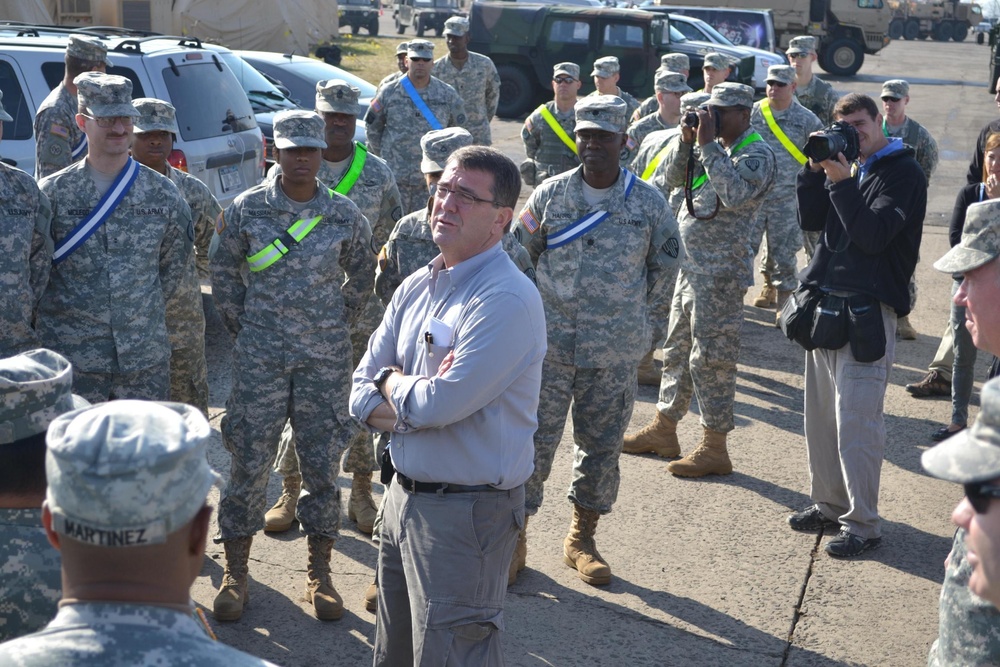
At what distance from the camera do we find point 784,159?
9695mm

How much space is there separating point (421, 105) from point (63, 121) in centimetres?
358

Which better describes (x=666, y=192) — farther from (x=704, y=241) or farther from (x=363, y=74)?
(x=363, y=74)

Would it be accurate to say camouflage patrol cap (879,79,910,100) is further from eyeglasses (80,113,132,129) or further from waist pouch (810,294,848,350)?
eyeglasses (80,113,132,129)

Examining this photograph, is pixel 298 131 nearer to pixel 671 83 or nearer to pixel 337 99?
pixel 337 99

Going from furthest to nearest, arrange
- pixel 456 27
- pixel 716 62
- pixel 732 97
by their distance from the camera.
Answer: pixel 456 27 < pixel 716 62 < pixel 732 97

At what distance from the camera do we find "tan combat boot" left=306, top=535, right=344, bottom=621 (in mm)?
5070

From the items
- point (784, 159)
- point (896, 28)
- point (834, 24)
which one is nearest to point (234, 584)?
point (784, 159)

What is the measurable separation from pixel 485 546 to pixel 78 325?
243 centimetres

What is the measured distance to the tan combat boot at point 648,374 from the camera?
837cm

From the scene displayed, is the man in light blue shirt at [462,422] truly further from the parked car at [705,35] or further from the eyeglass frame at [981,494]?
the parked car at [705,35]

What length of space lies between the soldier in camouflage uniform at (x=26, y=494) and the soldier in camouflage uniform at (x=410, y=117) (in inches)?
259

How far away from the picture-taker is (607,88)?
1091 cm

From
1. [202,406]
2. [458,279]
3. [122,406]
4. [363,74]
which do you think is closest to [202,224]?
[202,406]

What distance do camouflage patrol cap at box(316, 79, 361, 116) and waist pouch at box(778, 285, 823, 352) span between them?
8.84 ft
